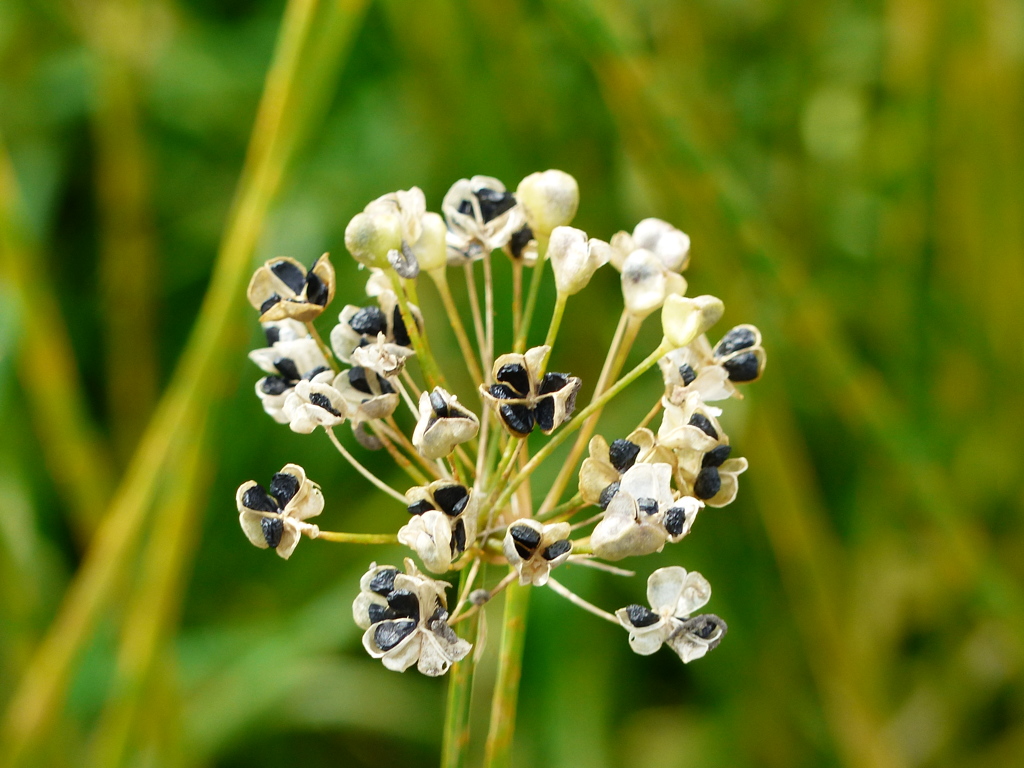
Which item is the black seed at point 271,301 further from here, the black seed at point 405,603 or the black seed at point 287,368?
the black seed at point 405,603

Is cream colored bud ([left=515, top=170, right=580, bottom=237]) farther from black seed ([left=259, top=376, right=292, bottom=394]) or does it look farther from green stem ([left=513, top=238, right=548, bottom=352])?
black seed ([left=259, top=376, right=292, bottom=394])

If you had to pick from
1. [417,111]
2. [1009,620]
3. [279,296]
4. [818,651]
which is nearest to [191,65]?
[417,111]

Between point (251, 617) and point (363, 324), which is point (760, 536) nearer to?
point (251, 617)

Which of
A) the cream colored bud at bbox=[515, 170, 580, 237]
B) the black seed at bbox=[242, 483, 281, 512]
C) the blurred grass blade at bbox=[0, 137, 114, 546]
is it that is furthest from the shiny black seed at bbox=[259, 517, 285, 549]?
the blurred grass blade at bbox=[0, 137, 114, 546]

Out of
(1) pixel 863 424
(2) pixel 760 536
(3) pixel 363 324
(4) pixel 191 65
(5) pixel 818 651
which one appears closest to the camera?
(3) pixel 363 324

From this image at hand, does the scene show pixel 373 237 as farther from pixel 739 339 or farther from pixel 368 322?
pixel 739 339

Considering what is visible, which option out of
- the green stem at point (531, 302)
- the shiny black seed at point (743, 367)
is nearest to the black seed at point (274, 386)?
the green stem at point (531, 302)

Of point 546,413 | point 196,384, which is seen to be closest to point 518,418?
point 546,413
